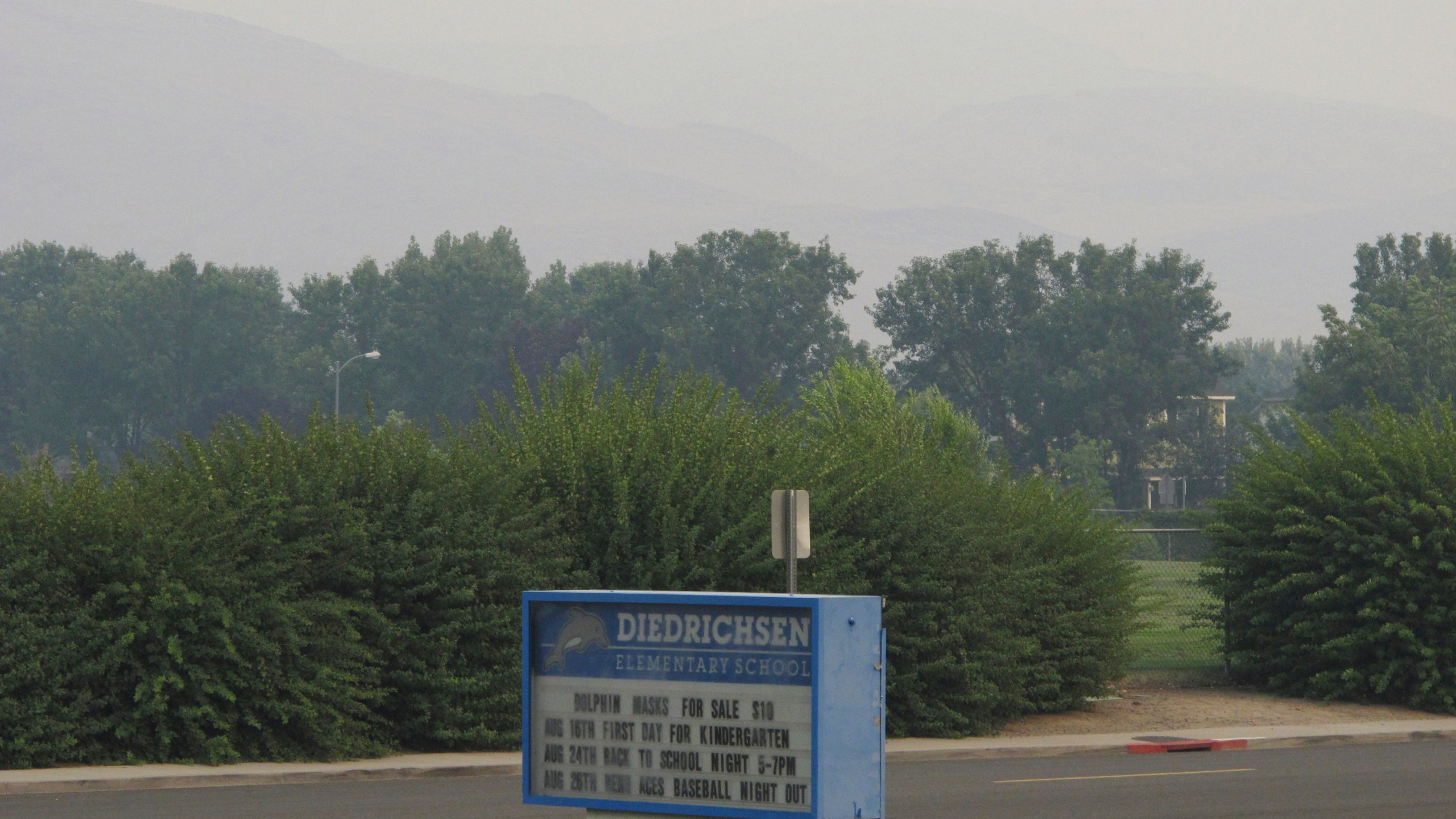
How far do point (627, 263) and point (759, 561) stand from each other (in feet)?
381

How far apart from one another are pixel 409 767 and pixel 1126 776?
6.83 meters

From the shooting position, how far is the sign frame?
Result: 25.7 ft

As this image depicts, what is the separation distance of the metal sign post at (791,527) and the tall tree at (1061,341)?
10166cm

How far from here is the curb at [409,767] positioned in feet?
49.7

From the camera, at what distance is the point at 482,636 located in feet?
57.9

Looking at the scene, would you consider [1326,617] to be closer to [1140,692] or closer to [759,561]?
[1140,692]


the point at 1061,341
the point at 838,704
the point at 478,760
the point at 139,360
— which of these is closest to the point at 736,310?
the point at 1061,341

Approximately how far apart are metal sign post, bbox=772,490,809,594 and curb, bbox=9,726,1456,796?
13.6ft

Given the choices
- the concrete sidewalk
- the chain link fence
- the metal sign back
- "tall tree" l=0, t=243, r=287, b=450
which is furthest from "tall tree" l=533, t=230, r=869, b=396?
the metal sign back

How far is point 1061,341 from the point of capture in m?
116

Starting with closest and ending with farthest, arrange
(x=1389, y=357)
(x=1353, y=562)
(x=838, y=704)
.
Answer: (x=838, y=704), (x=1353, y=562), (x=1389, y=357)

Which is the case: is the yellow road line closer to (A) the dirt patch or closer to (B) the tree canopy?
(A) the dirt patch

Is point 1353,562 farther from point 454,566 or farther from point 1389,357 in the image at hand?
point 1389,357

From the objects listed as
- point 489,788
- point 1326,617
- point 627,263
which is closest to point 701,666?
point 489,788
